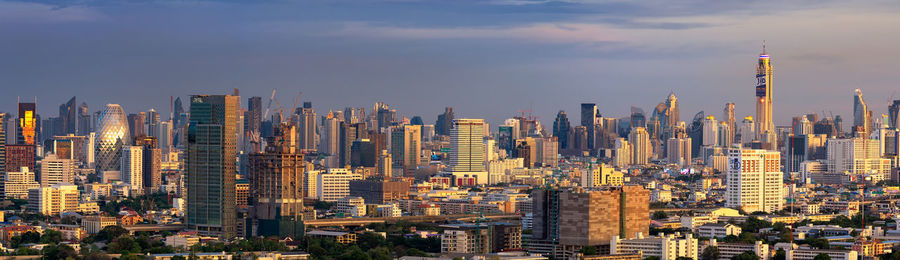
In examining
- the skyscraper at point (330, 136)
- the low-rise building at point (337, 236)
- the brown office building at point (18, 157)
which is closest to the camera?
the low-rise building at point (337, 236)

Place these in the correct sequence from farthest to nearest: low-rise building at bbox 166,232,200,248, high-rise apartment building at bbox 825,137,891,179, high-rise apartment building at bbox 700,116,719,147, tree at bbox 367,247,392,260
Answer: high-rise apartment building at bbox 700,116,719,147, high-rise apartment building at bbox 825,137,891,179, low-rise building at bbox 166,232,200,248, tree at bbox 367,247,392,260

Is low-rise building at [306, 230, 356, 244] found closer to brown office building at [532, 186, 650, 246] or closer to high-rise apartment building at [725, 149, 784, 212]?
brown office building at [532, 186, 650, 246]

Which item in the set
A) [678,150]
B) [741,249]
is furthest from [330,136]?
[741,249]

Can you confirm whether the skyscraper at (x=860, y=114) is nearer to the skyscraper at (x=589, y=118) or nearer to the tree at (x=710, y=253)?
the skyscraper at (x=589, y=118)

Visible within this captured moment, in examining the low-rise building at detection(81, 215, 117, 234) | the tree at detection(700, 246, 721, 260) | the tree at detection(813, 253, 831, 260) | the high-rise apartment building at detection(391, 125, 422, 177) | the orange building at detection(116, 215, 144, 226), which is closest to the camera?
the tree at detection(813, 253, 831, 260)

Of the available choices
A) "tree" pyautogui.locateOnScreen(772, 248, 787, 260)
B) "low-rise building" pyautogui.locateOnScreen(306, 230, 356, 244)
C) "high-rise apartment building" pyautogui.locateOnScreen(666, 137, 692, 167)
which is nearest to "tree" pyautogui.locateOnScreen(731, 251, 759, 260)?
"tree" pyautogui.locateOnScreen(772, 248, 787, 260)

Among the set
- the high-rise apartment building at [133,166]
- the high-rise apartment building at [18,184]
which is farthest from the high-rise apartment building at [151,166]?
the high-rise apartment building at [18,184]
